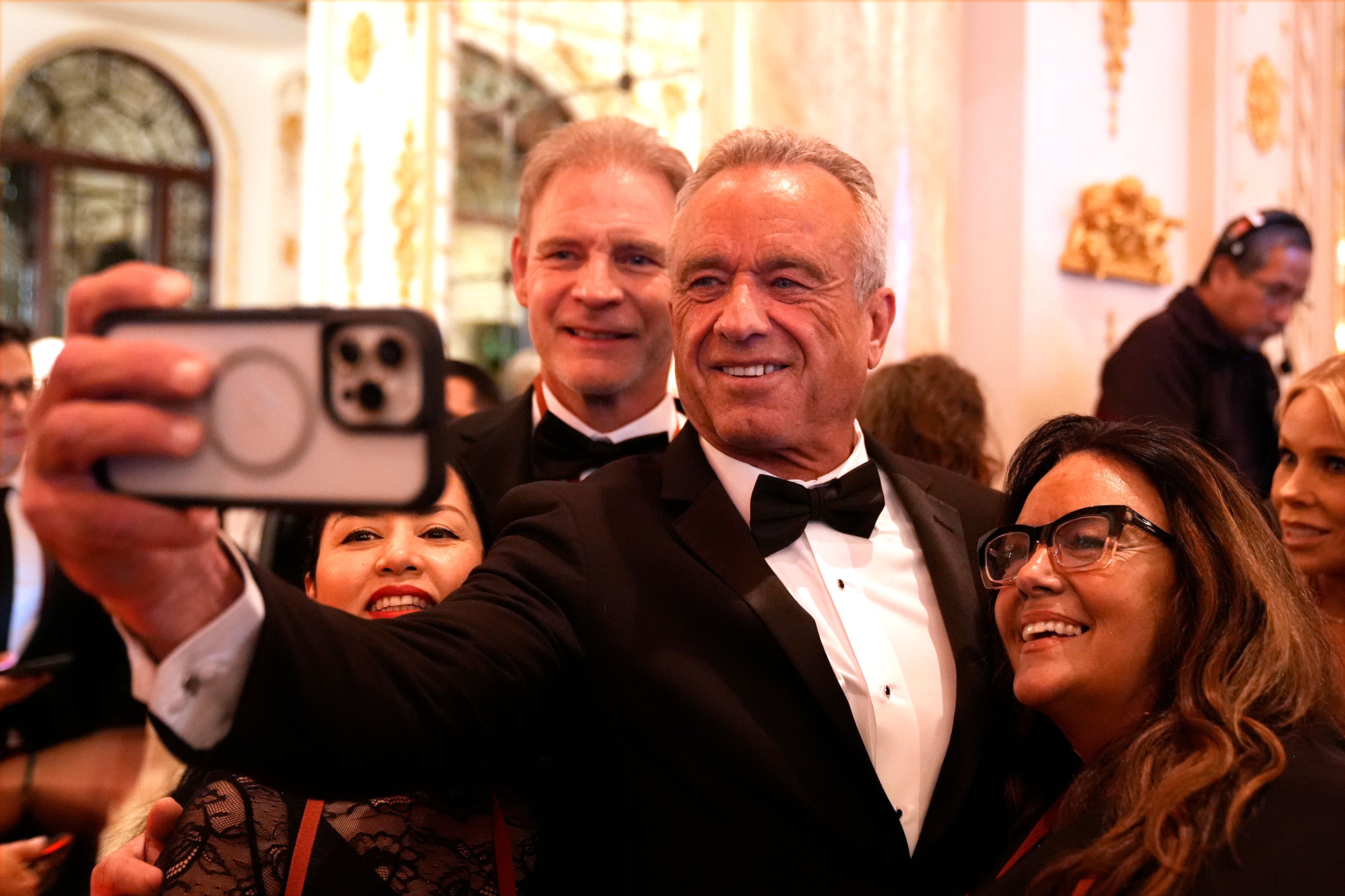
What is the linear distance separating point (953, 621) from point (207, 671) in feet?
3.66

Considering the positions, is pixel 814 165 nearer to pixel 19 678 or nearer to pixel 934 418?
pixel 934 418

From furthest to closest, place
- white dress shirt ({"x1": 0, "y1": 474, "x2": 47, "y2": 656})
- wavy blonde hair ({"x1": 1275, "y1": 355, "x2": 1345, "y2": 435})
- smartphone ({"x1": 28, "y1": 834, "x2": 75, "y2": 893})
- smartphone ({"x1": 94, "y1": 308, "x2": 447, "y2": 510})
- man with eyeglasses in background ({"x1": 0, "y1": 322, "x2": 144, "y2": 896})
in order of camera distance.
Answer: white dress shirt ({"x1": 0, "y1": 474, "x2": 47, "y2": 656}) < man with eyeglasses in background ({"x1": 0, "y1": 322, "x2": 144, "y2": 896}) < wavy blonde hair ({"x1": 1275, "y1": 355, "x2": 1345, "y2": 435}) < smartphone ({"x1": 28, "y1": 834, "x2": 75, "y2": 893}) < smartphone ({"x1": 94, "y1": 308, "x2": 447, "y2": 510})

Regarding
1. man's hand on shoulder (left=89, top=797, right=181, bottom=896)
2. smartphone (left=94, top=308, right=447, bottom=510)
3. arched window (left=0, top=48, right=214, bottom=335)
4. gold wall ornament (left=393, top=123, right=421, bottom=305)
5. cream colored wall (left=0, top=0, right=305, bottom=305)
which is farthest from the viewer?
cream colored wall (left=0, top=0, right=305, bottom=305)

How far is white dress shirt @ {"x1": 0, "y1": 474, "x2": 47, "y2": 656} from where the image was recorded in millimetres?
3127

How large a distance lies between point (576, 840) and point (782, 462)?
62 centimetres

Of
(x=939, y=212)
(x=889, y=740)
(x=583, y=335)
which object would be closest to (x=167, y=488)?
(x=889, y=740)

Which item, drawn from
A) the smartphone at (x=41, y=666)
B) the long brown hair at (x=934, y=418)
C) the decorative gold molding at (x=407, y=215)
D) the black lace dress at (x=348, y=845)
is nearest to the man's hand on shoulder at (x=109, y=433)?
the black lace dress at (x=348, y=845)

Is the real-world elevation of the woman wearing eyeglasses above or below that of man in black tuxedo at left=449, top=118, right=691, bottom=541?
below

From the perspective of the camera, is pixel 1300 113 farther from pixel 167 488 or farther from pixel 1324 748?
pixel 167 488

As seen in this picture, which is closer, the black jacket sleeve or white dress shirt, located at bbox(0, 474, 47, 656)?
the black jacket sleeve

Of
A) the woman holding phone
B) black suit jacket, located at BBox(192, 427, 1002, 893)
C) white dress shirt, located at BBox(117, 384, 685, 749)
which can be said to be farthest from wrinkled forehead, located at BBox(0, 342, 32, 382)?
white dress shirt, located at BBox(117, 384, 685, 749)

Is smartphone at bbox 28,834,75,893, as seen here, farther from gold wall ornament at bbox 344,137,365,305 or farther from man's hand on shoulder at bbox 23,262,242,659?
gold wall ornament at bbox 344,137,365,305

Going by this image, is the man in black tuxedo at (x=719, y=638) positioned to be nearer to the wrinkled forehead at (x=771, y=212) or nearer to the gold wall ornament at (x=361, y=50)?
the wrinkled forehead at (x=771, y=212)

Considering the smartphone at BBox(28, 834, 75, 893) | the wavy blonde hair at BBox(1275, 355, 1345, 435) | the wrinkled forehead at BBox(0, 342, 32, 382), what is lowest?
the smartphone at BBox(28, 834, 75, 893)
